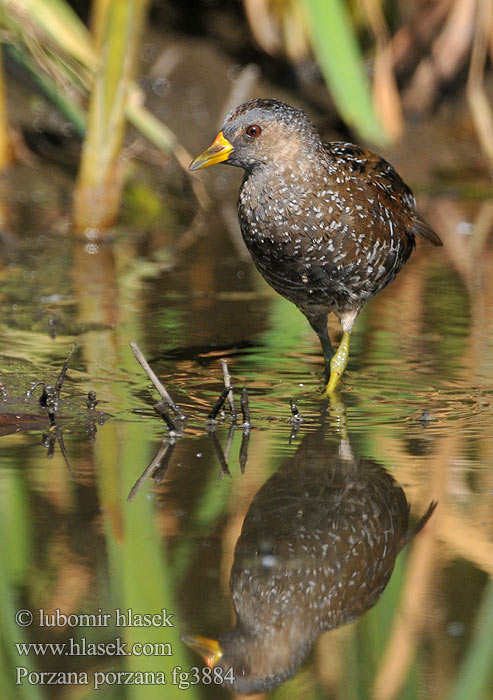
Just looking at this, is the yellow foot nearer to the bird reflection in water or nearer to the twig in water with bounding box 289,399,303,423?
the twig in water with bounding box 289,399,303,423

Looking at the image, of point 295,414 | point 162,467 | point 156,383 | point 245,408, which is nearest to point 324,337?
point 295,414

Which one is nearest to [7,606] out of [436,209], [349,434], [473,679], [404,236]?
[473,679]

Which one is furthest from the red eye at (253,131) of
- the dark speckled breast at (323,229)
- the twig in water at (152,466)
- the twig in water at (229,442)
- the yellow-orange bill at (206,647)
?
the yellow-orange bill at (206,647)

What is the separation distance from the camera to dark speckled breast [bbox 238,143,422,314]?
4996 mm

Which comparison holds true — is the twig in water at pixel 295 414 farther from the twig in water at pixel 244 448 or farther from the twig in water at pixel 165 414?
the twig in water at pixel 165 414

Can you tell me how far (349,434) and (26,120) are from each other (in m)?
5.79

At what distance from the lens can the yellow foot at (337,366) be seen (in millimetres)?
5148

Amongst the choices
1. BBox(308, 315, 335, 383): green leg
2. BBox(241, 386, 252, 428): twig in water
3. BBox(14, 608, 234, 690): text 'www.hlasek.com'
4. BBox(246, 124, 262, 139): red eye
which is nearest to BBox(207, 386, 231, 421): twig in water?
BBox(241, 386, 252, 428): twig in water

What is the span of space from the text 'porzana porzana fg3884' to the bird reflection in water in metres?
0.93

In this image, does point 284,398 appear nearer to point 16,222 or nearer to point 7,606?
point 7,606

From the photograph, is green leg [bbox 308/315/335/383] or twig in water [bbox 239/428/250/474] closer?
twig in water [bbox 239/428/250/474]

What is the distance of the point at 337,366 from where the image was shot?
17.1ft

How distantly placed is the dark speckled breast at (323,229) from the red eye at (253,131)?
0.42ft

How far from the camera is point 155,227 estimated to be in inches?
332
